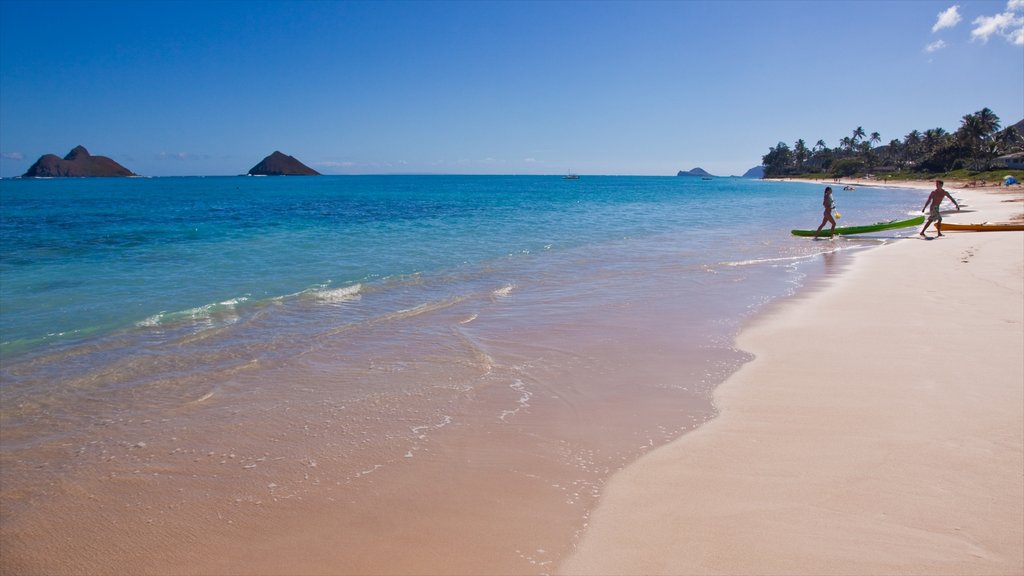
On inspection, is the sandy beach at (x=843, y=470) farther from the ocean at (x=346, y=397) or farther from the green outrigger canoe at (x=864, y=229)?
the green outrigger canoe at (x=864, y=229)

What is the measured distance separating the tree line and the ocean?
89758 mm

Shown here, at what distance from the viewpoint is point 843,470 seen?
423 centimetres

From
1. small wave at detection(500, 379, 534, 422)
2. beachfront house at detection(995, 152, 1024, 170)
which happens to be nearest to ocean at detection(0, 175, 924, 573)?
small wave at detection(500, 379, 534, 422)

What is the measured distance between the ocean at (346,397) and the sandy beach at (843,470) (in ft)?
1.18

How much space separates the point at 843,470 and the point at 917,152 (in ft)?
439

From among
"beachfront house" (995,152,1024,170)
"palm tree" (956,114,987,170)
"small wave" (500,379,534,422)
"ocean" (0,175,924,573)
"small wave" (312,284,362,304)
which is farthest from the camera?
"palm tree" (956,114,987,170)

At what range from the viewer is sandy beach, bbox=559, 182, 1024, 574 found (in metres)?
3.32

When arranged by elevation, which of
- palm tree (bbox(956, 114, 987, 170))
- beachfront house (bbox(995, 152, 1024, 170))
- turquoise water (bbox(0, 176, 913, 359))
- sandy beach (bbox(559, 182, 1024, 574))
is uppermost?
palm tree (bbox(956, 114, 987, 170))

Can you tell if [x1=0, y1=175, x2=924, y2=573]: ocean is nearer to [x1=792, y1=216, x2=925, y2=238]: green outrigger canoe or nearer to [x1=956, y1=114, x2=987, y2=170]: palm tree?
[x1=792, y1=216, x2=925, y2=238]: green outrigger canoe

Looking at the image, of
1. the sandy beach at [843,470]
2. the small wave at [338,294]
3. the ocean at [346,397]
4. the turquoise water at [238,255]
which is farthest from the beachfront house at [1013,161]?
the small wave at [338,294]

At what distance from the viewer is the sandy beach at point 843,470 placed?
10.9ft

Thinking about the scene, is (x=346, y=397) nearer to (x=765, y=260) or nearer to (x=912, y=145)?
(x=765, y=260)

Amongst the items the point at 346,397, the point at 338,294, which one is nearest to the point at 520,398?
the point at 346,397

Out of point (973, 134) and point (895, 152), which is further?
point (895, 152)
